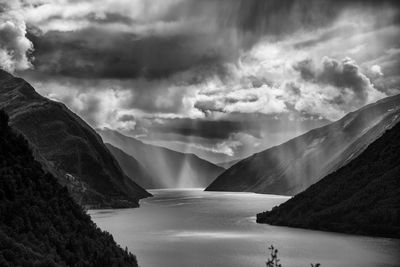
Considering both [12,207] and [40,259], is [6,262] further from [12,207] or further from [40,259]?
[12,207]

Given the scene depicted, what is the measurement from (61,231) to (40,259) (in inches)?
1570

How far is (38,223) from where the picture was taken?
481 feet

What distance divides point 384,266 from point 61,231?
106 meters

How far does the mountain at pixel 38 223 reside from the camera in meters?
120

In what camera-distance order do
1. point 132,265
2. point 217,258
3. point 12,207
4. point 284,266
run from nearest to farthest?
1. point 12,207
2. point 132,265
3. point 284,266
4. point 217,258

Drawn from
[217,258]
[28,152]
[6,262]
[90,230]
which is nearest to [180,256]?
[217,258]

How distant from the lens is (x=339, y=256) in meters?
193

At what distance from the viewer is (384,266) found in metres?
171

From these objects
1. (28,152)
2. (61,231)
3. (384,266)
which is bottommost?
(384,266)

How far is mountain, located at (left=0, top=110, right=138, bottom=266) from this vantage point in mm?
119938

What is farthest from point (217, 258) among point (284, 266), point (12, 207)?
point (12, 207)

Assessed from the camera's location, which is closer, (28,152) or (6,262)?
(6,262)

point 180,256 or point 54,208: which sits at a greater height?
point 54,208

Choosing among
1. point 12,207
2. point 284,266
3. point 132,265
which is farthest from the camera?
point 284,266
